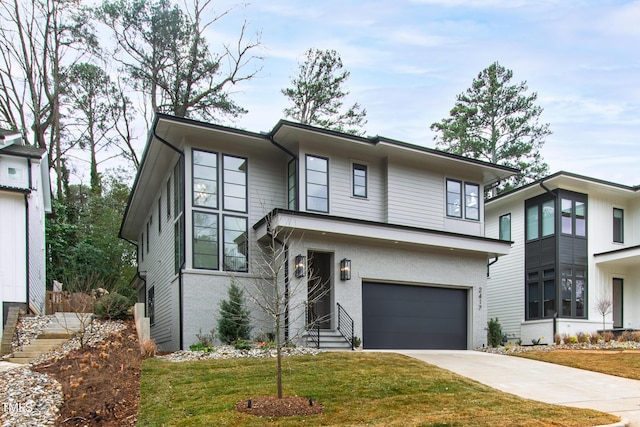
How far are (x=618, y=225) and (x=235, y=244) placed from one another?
633 inches

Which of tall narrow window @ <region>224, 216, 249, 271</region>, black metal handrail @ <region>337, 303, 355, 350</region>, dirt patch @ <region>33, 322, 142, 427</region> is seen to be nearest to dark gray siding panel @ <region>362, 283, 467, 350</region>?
black metal handrail @ <region>337, 303, 355, 350</region>

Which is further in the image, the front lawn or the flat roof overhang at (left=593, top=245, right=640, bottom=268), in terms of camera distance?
the flat roof overhang at (left=593, top=245, right=640, bottom=268)

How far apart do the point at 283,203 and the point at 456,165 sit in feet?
19.9

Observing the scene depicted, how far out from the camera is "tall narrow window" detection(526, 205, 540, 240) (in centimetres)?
2009

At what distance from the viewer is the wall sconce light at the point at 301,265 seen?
13.3 meters

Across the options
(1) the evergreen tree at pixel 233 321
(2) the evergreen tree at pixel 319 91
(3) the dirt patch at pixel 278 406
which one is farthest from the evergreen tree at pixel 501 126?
(3) the dirt patch at pixel 278 406

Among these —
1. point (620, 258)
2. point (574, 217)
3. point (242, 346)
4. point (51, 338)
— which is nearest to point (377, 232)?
point (242, 346)

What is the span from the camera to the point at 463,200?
57.1 ft

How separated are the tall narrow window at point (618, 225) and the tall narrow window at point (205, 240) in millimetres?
16307

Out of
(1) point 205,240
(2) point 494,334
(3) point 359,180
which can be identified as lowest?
(2) point 494,334

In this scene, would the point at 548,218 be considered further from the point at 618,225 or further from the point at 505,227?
the point at 618,225

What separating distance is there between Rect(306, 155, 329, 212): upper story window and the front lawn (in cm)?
697

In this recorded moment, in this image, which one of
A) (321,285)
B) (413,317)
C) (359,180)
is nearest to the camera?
(321,285)

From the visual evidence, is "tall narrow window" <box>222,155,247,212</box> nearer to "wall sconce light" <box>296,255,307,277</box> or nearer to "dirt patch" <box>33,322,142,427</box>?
"wall sconce light" <box>296,255,307,277</box>
